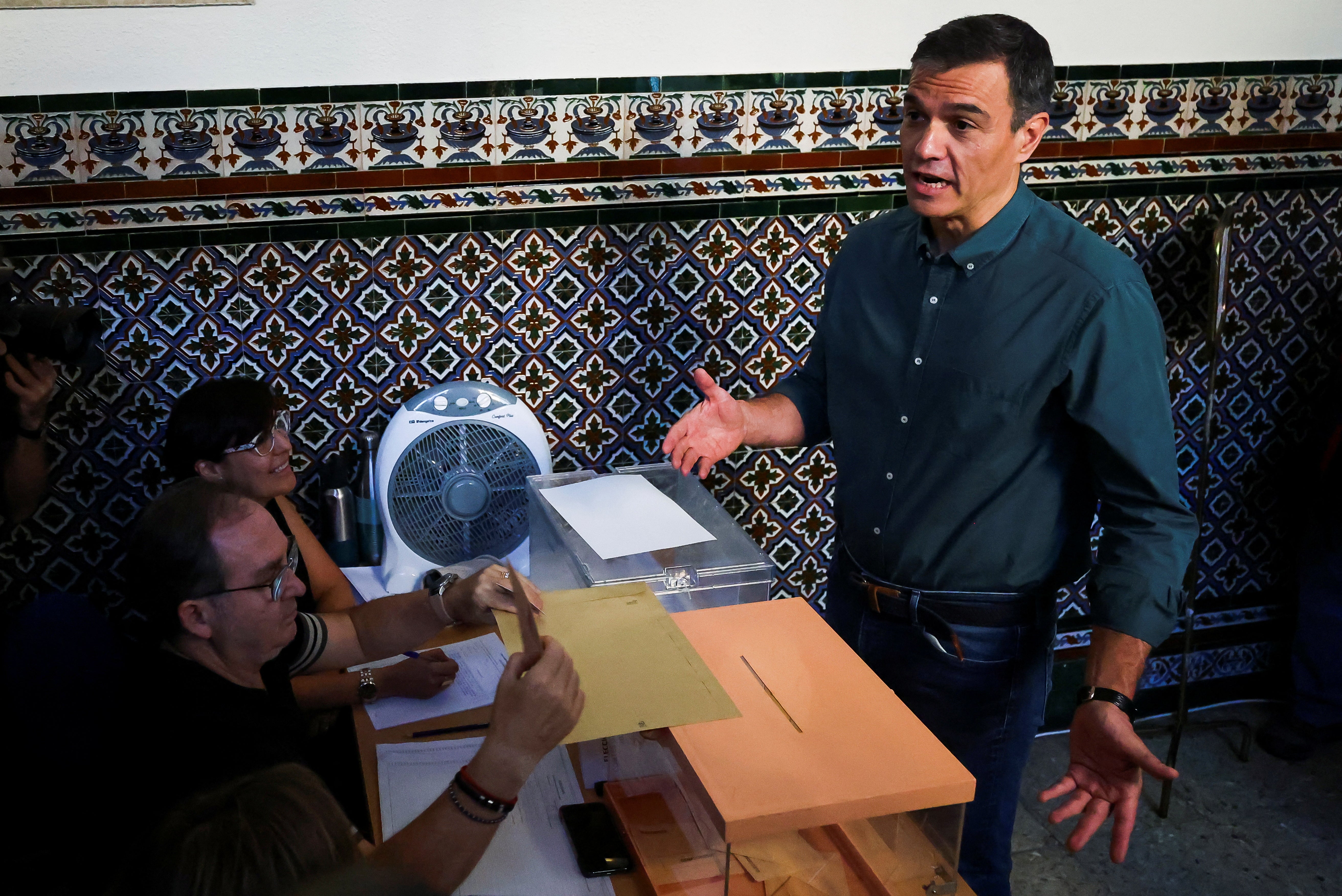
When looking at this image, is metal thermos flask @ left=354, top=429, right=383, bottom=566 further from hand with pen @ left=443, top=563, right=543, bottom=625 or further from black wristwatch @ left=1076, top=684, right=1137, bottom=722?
black wristwatch @ left=1076, top=684, right=1137, bottom=722

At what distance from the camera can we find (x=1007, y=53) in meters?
1.83

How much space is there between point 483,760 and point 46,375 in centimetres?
156

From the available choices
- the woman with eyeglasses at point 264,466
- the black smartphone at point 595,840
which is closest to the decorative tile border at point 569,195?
the woman with eyeglasses at point 264,466

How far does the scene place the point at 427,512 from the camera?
8.17 ft

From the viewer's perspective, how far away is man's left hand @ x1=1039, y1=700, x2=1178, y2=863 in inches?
59.1

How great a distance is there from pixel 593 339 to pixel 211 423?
0.95m

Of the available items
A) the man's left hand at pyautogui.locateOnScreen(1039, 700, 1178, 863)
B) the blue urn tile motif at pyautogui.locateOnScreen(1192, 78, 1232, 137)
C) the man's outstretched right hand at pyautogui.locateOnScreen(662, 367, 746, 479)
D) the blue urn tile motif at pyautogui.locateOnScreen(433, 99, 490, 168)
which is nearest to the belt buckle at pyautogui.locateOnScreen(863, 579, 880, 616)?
the man's outstretched right hand at pyautogui.locateOnScreen(662, 367, 746, 479)

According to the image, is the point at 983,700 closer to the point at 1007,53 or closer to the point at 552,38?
the point at 1007,53

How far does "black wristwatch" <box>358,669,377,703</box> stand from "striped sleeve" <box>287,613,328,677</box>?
151 millimetres

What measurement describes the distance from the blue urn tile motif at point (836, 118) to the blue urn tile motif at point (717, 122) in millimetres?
217

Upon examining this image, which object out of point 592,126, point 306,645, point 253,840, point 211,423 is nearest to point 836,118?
point 592,126

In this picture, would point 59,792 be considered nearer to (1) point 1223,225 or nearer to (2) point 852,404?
(2) point 852,404

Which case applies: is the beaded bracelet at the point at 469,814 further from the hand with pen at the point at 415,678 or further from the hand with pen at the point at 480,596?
the hand with pen at the point at 415,678

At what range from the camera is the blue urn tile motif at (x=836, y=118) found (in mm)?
2836
